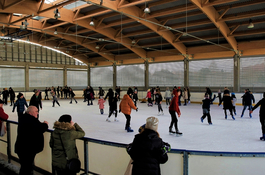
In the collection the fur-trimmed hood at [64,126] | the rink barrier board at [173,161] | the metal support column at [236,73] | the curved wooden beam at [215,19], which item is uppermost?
the curved wooden beam at [215,19]

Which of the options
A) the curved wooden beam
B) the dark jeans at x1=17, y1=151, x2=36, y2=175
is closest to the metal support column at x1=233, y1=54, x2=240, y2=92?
the curved wooden beam

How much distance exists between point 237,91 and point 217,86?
191 cm

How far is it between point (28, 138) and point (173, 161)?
2.30 metres

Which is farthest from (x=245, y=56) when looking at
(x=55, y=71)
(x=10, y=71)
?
(x=10, y=71)

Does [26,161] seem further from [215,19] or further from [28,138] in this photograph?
[215,19]

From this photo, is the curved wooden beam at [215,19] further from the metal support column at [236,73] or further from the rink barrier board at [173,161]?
the rink barrier board at [173,161]

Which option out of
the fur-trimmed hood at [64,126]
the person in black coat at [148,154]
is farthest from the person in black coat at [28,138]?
the person in black coat at [148,154]

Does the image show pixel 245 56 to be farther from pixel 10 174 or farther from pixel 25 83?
pixel 25 83

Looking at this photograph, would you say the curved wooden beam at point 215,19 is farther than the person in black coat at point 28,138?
Yes

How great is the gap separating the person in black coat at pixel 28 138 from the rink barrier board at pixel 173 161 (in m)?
0.27

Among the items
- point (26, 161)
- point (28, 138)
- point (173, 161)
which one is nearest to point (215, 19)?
point (173, 161)

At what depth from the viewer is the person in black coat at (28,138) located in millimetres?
3438

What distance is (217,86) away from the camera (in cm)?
2167

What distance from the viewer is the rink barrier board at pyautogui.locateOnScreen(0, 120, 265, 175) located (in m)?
2.41
